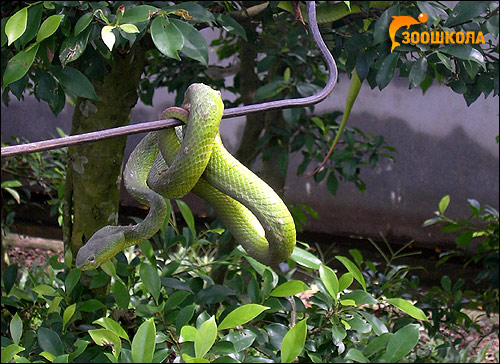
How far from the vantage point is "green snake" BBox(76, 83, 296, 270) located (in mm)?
673

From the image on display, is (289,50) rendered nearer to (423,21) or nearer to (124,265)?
(423,21)

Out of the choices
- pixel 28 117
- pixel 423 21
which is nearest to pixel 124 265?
pixel 423 21

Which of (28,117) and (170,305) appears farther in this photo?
(28,117)

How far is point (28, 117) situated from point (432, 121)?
9.78 ft

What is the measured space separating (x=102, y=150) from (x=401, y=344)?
96cm

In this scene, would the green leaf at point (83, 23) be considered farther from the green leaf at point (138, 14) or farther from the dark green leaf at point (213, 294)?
the dark green leaf at point (213, 294)

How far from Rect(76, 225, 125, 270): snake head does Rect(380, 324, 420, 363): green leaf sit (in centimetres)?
41

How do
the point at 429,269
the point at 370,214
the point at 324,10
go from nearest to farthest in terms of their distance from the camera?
the point at 324,10 → the point at 429,269 → the point at 370,214

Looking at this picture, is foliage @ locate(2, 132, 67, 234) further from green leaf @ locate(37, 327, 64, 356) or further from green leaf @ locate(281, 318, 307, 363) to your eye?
green leaf @ locate(281, 318, 307, 363)

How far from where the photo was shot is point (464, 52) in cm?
109

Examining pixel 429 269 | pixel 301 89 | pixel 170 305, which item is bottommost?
pixel 429 269

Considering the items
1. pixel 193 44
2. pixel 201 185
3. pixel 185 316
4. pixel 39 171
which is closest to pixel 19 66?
pixel 193 44

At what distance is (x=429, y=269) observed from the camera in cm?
354

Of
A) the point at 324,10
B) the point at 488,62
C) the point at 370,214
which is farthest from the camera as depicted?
the point at 370,214
